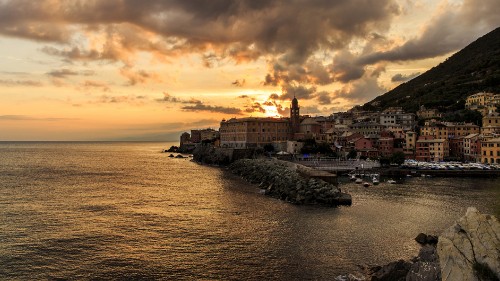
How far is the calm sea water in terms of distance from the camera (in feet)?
80.4

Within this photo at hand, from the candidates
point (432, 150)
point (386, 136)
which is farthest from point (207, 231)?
point (386, 136)

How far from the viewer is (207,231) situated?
3369cm

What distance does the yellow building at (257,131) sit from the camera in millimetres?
125375

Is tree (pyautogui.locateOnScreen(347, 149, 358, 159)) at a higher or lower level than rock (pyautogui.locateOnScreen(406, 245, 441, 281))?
higher

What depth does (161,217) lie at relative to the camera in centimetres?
3972

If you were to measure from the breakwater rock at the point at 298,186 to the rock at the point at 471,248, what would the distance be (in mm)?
30023

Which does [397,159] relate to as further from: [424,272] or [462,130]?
[424,272]

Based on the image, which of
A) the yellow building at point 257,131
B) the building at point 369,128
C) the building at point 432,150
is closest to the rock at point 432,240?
the building at point 432,150

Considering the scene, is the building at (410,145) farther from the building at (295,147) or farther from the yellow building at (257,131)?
the yellow building at (257,131)

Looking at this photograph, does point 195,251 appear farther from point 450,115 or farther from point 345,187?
point 450,115

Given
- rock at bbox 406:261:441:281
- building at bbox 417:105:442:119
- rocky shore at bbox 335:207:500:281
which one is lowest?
rock at bbox 406:261:441:281

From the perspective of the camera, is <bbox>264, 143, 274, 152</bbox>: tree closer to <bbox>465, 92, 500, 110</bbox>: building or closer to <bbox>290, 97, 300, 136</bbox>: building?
<bbox>290, 97, 300, 136</bbox>: building

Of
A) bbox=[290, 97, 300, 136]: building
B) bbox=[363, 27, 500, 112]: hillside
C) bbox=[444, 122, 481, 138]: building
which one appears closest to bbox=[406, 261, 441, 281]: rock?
bbox=[444, 122, 481, 138]: building

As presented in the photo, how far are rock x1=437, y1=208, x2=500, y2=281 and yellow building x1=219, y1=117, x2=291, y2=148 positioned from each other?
109 metres
